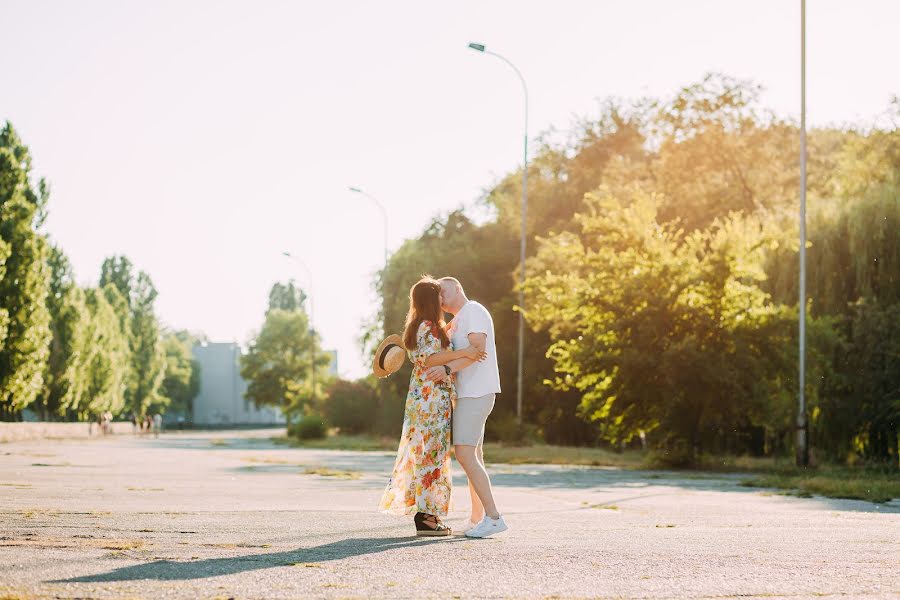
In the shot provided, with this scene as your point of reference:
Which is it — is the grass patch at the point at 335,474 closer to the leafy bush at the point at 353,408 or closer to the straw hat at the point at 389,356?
the straw hat at the point at 389,356

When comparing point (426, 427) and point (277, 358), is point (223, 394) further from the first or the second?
point (426, 427)

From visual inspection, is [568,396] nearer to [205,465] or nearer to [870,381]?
[870,381]

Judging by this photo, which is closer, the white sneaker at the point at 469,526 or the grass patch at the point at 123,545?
the grass patch at the point at 123,545

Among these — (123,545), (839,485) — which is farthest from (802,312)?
(123,545)

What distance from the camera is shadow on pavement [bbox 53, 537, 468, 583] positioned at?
6656 millimetres

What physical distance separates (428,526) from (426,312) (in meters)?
1.66

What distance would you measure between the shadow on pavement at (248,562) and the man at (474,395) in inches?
24.0

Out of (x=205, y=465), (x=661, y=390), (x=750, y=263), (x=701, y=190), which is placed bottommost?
(x=205, y=465)

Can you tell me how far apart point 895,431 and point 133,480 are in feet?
56.9

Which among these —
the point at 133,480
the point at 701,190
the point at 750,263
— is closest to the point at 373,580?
the point at 133,480

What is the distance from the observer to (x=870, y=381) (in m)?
27.1

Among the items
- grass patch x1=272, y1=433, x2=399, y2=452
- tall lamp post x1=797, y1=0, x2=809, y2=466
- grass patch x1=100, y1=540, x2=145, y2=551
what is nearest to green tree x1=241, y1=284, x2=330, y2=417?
grass patch x1=272, y1=433, x2=399, y2=452

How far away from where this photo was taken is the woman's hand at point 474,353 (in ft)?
31.0

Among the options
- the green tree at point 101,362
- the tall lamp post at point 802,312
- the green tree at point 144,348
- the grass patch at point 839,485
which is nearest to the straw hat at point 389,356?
the grass patch at point 839,485
